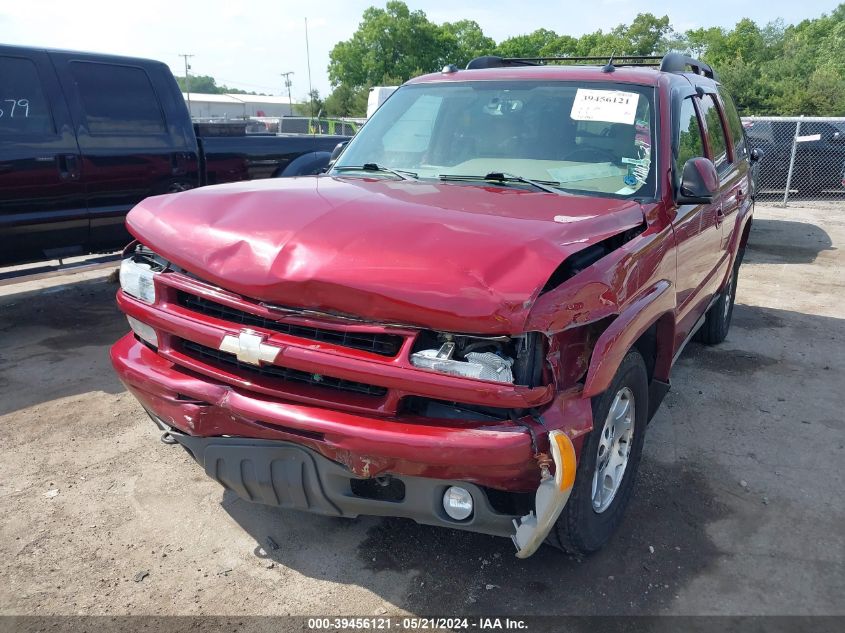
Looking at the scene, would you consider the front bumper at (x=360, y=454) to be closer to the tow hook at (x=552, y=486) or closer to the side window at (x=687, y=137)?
the tow hook at (x=552, y=486)

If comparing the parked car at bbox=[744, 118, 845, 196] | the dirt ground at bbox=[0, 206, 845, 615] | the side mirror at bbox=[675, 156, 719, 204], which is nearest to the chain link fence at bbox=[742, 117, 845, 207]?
the parked car at bbox=[744, 118, 845, 196]

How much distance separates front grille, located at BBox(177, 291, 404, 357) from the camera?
7.72 feet

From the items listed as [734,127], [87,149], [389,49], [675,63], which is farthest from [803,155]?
[389,49]

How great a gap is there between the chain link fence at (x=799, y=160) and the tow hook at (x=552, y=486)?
13.4 metres

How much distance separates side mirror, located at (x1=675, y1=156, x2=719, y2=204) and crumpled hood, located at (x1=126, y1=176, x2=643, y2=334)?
47cm

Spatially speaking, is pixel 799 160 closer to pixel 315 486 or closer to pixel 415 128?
pixel 415 128

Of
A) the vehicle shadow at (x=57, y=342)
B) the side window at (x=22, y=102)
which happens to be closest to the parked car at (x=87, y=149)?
the side window at (x=22, y=102)

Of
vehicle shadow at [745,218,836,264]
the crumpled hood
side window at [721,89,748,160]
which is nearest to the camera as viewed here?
the crumpled hood

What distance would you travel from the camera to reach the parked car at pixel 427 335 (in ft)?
7.35

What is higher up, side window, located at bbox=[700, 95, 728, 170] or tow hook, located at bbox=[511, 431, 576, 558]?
side window, located at bbox=[700, 95, 728, 170]

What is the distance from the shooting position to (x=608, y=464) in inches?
117

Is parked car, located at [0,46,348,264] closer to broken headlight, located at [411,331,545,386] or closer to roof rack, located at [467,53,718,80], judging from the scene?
roof rack, located at [467,53,718,80]

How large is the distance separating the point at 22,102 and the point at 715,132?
17.1 feet

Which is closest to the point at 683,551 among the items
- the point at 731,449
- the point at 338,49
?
the point at 731,449
